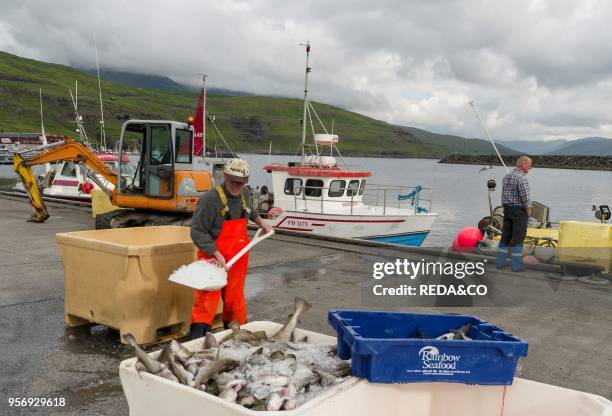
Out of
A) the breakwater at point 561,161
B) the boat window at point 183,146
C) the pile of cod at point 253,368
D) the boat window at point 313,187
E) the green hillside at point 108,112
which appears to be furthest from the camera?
the breakwater at point 561,161

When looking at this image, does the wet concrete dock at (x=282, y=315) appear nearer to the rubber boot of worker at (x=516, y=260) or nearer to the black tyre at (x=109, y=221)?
the rubber boot of worker at (x=516, y=260)

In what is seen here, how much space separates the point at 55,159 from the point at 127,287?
10618mm

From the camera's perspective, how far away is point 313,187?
17.0m

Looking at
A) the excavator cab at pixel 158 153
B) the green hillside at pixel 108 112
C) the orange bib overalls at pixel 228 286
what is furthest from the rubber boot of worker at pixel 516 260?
the green hillside at pixel 108 112

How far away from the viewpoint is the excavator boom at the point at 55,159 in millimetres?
13594

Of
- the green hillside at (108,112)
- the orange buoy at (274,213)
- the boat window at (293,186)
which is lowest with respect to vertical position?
the orange buoy at (274,213)

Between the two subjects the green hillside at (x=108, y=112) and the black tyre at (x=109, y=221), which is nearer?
the black tyre at (x=109, y=221)

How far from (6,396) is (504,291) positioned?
6259 mm

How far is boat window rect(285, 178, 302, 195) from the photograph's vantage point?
17219mm

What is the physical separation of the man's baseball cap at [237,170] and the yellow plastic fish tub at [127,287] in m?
0.96

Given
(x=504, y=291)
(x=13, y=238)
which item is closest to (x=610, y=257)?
(x=504, y=291)

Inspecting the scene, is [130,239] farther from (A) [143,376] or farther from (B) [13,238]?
(B) [13,238]

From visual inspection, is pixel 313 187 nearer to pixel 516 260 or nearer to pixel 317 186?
pixel 317 186

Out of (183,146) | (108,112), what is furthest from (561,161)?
(183,146)
